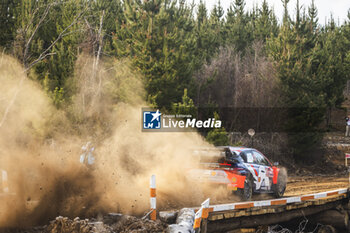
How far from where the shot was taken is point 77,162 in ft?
37.9

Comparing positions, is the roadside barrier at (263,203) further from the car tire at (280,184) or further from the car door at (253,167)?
the car tire at (280,184)

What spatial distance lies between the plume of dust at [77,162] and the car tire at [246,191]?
0.64 metres

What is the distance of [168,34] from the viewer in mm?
26438

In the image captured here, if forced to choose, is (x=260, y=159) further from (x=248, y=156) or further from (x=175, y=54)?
(x=175, y=54)

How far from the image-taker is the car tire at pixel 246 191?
1206 cm

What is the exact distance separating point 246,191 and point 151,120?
367 inches

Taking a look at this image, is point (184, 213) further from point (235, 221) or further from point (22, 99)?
point (22, 99)

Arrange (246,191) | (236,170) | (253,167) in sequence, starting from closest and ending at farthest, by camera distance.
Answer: (236,170)
(246,191)
(253,167)

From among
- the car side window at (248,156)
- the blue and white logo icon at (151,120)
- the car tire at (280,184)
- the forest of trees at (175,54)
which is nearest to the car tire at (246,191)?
the car side window at (248,156)

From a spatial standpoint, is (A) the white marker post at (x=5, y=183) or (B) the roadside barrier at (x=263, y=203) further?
(B) the roadside barrier at (x=263, y=203)

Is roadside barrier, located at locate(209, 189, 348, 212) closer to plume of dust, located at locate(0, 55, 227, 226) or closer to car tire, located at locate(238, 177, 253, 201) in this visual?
car tire, located at locate(238, 177, 253, 201)

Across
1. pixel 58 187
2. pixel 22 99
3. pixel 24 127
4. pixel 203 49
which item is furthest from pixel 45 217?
pixel 203 49

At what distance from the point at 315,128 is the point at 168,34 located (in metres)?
13.0

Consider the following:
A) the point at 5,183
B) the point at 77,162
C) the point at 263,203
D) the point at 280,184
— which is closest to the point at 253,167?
the point at 263,203
